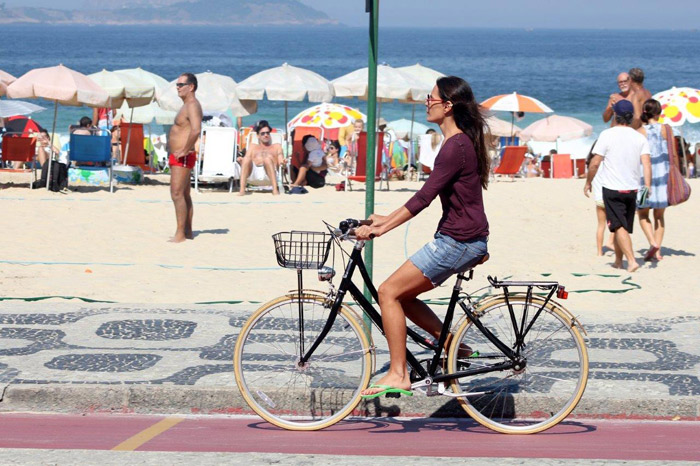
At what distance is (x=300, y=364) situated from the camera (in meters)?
6.22

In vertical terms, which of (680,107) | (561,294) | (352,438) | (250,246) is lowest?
(352,438)

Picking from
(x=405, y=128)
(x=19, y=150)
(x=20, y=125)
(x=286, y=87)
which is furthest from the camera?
(x=405, y=128)

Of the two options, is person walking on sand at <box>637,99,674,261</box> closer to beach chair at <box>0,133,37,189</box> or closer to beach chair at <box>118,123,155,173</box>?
beach chair at <box>0,133,37,189</box>

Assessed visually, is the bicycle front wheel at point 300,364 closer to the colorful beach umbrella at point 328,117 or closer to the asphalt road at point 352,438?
the asphalt road at point 352,438

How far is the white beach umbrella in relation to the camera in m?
21.0

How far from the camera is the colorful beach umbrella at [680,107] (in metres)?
21.9

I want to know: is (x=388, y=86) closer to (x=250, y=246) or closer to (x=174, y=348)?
(x=250, y=246)

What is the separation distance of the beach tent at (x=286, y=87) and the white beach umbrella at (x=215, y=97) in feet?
2.12

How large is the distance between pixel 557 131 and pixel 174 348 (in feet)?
71.0

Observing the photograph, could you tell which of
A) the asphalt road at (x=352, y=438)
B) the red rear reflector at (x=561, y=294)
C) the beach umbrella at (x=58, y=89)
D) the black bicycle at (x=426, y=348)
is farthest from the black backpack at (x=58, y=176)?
the red rear reflector at (x=561, y=294)

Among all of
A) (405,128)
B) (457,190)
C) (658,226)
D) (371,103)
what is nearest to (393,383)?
(457,190)

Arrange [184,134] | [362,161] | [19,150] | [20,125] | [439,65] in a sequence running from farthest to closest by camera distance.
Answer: [439,65], [20,125], [362,161], [19,150], [184,134]

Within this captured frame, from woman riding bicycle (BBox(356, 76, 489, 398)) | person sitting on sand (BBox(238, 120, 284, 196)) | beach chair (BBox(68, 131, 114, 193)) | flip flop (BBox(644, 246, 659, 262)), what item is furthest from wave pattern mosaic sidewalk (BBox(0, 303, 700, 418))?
beach chair (BBox(68, 131, 114, 193))

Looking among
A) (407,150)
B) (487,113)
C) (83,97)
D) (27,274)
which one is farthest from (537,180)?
(487,113)
